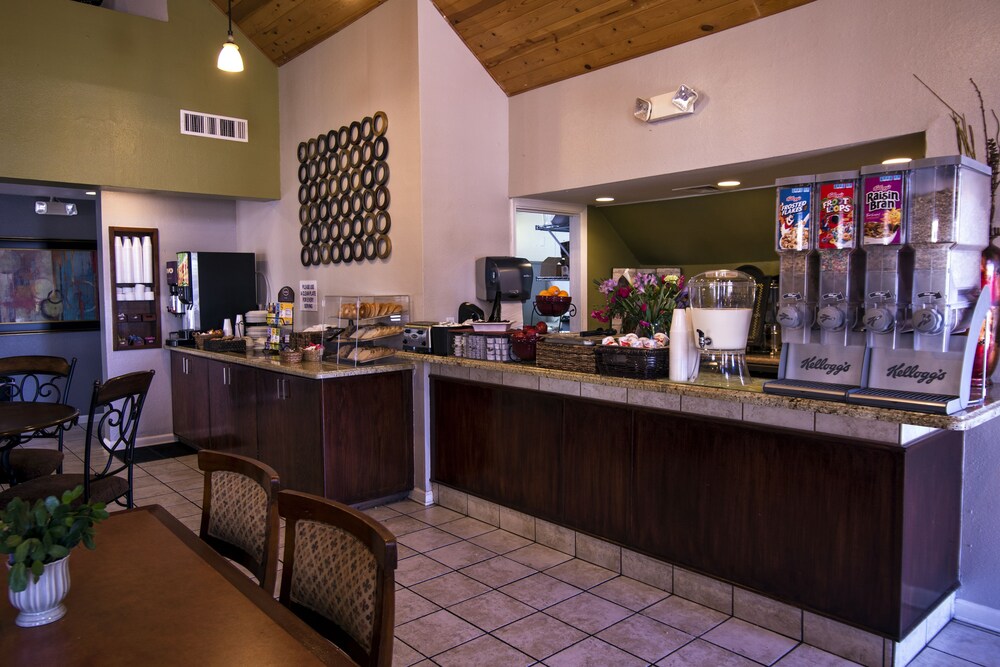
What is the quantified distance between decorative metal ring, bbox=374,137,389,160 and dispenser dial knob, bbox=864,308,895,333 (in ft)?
11.7

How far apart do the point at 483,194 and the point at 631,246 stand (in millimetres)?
1671

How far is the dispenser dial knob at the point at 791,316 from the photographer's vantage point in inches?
102

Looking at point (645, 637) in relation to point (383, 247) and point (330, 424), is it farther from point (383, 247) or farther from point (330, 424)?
point (383, 247)

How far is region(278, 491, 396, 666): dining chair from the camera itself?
133 cm

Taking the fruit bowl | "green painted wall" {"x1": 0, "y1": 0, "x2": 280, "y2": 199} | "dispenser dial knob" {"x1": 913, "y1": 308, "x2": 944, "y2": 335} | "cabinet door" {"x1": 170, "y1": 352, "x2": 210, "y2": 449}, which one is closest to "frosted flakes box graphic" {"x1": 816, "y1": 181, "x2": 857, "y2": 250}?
"dispenser dial knob" {"x1": 913, "y1": 308, "x2": 944, "y2": 335}

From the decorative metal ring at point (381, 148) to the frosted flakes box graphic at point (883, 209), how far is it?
342cm

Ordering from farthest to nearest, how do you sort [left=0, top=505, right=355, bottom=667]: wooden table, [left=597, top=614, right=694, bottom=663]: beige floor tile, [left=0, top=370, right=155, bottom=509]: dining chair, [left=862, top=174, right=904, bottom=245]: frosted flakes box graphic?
1. [left=0, top=370, right=155, bottom=509]: dining chair
2. [left=597, top=614, right=694, bottom=663]: beige floor tile
3. [left=862, top=174, right=904, bottom=245]: frosted flakes box graphic
4. [left=0, top=505, right=355, bottom=667]: wooden table

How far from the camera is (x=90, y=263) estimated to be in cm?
748

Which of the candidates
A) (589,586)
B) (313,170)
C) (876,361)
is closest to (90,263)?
(313,170)

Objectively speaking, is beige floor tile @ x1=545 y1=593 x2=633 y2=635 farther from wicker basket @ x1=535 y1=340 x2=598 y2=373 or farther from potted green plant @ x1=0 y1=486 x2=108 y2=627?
potted green plant @ x1=0 y1=486 x2=108 y2=627

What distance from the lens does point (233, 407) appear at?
5250 millimetres

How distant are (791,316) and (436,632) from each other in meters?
1.94

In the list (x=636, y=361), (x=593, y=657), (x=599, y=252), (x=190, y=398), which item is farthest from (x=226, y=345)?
(x=593, y=657)

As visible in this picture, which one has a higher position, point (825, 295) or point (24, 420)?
point (825, 295)
